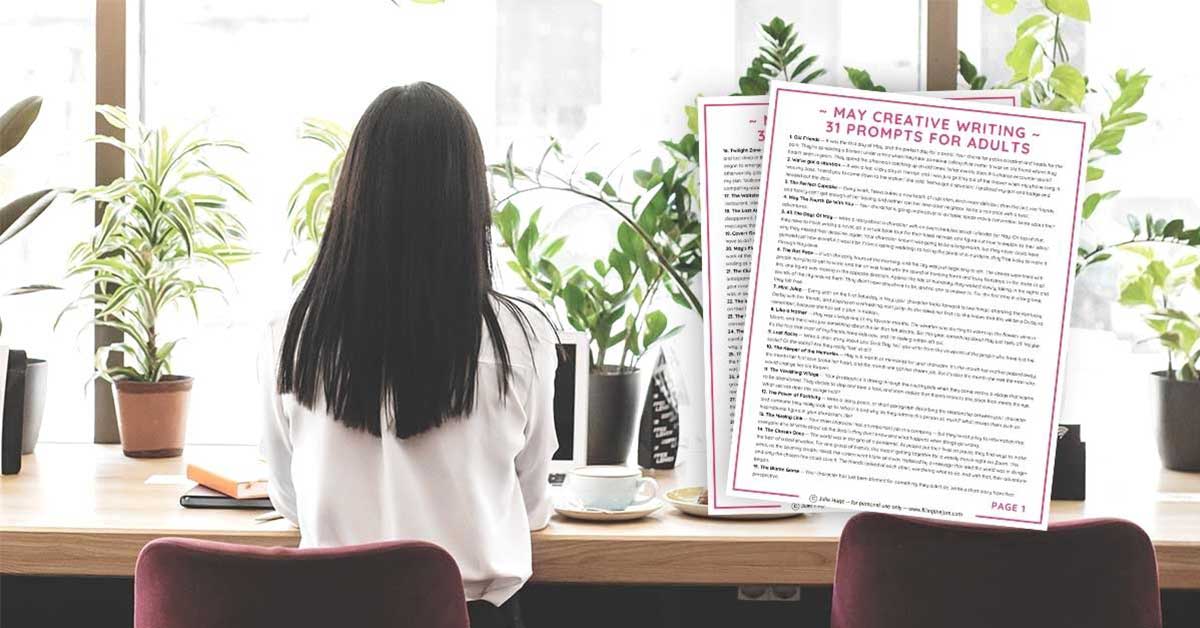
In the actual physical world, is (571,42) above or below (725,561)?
above

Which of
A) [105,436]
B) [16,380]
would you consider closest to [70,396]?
[105,436]

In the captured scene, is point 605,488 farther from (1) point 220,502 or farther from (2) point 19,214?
(2) point 19,214

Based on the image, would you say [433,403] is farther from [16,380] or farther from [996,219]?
[16,380]

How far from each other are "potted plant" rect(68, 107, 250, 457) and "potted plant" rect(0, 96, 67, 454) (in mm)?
118

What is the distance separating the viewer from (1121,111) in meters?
2.26

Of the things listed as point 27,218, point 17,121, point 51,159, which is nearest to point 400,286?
point 27,218

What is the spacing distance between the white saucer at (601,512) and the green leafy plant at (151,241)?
1.02 m

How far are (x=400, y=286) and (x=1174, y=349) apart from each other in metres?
1.70

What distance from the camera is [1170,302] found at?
8.34 feet

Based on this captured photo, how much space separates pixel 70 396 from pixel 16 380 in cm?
49

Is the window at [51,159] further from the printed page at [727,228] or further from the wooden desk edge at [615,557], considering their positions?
the printed page at [727,228]

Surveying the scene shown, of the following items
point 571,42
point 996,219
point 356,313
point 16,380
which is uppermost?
point 571,42

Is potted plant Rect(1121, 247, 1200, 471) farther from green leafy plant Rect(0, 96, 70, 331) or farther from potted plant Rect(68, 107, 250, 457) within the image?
green leafy plant Rect(0, 96, 70, 331)

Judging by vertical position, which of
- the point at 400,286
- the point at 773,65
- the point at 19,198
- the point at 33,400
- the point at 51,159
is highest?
the point at 773,65
